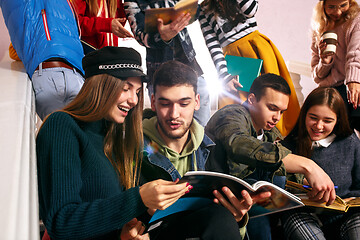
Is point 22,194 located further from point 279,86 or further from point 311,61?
point 311,61

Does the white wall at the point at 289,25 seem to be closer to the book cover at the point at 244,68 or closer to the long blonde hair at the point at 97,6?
the book cover at the point at 244,68

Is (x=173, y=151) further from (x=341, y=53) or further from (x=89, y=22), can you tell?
(x=341, y=53)

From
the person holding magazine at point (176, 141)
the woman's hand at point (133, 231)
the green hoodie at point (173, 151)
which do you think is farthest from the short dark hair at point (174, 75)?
the woman's hand at point (133, 231)

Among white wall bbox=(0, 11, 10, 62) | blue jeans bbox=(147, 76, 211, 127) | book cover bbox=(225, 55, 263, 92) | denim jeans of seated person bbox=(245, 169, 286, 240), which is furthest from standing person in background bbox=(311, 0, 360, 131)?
white wall bbox=(0, 11, 10, 62)

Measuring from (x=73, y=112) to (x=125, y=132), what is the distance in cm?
20

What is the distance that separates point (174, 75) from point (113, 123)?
0.32 m

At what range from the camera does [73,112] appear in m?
1.01

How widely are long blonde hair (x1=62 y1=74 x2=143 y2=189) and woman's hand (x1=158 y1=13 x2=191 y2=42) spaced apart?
26cm

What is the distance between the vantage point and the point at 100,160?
1.02 meters

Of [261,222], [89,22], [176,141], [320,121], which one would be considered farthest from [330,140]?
[89,22]

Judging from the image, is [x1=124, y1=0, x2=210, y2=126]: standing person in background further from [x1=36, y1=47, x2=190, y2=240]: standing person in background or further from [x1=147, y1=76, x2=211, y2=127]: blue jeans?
[x1=36, y1=47, x2=190, y2=240]: standing person in background

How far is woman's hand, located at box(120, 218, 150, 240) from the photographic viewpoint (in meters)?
1.02

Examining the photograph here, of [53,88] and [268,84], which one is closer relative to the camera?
[53,88]

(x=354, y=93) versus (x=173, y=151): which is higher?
(x=354, y=93)
